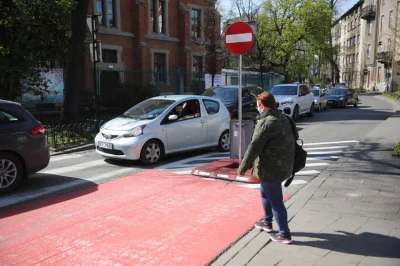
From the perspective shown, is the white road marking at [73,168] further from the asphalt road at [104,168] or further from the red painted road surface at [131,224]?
the red painted road surface at [131,224]

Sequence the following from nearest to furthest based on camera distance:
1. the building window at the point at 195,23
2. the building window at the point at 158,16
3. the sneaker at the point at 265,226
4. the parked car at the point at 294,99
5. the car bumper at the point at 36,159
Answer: the sneaker at the point at 265,226
the car bumper at the point at 36,159
the parked car at the point at 294,99
the building window at the point at 158,16
the building window at the point at 195,23

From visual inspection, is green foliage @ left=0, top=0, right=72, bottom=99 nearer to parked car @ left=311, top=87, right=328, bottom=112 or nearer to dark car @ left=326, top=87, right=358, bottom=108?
parked car @ left=311, top=87, right=328, bottom=112

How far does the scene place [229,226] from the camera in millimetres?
4629

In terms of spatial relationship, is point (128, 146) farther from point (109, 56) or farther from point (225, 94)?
point (109, 56)

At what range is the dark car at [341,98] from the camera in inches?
1053

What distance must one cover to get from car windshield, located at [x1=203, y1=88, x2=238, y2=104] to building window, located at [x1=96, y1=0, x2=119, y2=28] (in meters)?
15.2

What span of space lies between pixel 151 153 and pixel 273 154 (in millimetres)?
4809

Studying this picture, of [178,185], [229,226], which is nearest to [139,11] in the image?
[178,185]

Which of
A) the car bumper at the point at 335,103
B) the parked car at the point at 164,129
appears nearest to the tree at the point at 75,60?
the parked car at the point at 164,129

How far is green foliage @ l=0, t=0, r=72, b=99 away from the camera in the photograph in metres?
13.9

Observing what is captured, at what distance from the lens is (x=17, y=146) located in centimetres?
620

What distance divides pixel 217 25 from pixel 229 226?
21.6 m

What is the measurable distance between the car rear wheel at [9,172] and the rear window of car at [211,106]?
4.83 m

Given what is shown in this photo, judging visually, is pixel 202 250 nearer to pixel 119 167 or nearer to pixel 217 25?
pixel 119 167
